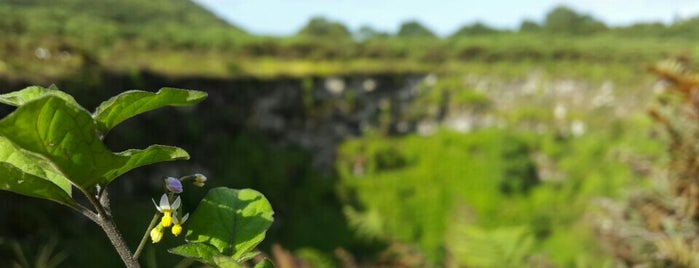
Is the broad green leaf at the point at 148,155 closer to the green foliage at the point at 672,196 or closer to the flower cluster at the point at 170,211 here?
the flower cluster at the point at 170,211

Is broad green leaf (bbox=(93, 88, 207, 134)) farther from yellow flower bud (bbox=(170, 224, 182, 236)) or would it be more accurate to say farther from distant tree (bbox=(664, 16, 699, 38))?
distant tree (bbox=(664, 16, 699, 38))

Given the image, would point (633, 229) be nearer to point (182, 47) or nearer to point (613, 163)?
point (613, 163)

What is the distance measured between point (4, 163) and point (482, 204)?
8.77 metres

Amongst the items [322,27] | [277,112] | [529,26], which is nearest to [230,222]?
[277,112]

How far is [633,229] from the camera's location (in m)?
1.69

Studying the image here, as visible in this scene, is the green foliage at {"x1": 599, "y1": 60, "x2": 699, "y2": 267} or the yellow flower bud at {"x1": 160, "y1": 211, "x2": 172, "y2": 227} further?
the green foliage at {"x1": 599, "y1": 60, "x2": 699, "y2": 267}

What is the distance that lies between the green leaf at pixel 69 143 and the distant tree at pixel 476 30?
24447 mm

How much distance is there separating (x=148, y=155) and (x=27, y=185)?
0.24 feet

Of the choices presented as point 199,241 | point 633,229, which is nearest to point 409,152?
point 633,229

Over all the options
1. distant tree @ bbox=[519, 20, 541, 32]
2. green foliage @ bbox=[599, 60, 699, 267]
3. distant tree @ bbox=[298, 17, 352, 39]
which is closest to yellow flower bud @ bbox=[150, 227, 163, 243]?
green foliage @ bbox=[599, 60, 699, 267]

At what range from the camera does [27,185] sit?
385mm

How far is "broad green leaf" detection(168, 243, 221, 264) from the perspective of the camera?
1.32 ft

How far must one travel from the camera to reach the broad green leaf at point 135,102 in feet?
1.23

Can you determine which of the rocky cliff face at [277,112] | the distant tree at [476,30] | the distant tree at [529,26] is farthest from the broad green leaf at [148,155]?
the distant tree at [529,26]
